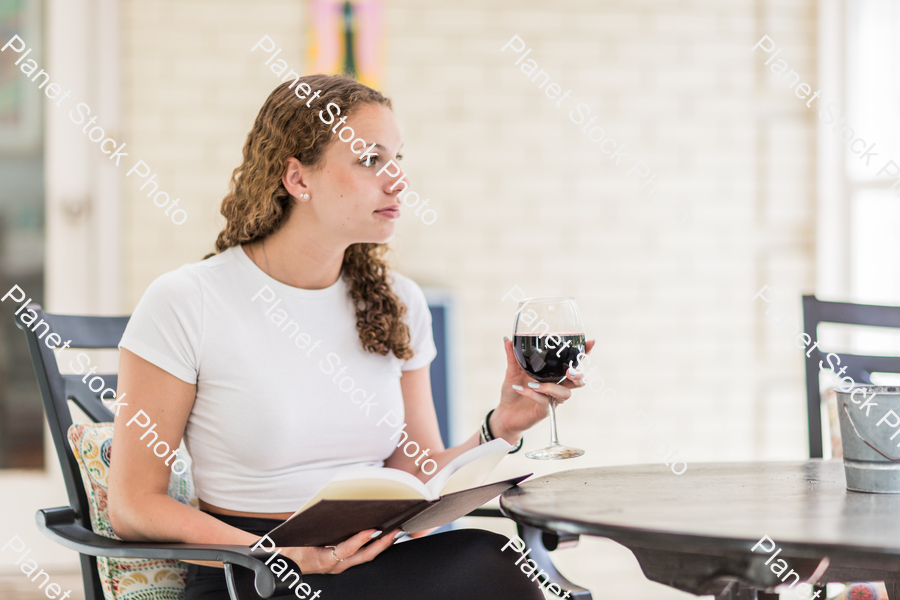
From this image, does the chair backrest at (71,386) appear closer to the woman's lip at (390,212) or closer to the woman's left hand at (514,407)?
the woman's lip at (390,212)

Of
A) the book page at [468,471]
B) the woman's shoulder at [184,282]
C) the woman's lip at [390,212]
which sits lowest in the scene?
the book page at [468,471]

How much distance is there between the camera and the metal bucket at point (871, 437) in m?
0.95

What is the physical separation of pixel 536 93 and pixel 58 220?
6.44 feet

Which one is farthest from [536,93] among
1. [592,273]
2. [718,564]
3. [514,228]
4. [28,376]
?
[718,564]

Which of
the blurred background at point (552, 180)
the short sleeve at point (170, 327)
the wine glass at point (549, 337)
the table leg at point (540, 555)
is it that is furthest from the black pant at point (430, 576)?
the blurred background at point (552, 180)

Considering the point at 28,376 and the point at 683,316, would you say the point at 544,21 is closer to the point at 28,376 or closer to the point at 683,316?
the point at 683,316

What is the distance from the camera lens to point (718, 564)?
85 cm

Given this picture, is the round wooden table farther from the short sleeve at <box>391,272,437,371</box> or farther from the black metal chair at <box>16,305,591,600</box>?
the short sleeve at <box>391,272,437,371</box>

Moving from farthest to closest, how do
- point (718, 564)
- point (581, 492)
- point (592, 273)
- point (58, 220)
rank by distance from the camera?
1. point (592, 273)
2. point (58, 220)
3. point (581, 492)
4. point (718, 564)

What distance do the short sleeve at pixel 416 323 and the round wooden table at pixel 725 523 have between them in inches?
22.1

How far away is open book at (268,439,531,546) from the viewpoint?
940mm

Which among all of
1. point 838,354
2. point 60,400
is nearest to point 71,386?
point 60,400

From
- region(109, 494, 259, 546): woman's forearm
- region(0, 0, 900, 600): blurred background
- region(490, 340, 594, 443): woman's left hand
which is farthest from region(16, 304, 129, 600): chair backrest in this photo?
region(0, 0, 900, 600): blurred background

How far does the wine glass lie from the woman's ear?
0.50m
